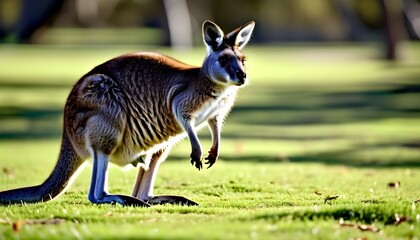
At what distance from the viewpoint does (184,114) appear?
349 inches

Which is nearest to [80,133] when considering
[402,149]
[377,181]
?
[377,181]

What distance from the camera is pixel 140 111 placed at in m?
8.96

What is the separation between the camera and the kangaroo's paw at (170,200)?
29.3 ft

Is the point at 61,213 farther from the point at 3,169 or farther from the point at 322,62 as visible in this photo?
the point at 322,62

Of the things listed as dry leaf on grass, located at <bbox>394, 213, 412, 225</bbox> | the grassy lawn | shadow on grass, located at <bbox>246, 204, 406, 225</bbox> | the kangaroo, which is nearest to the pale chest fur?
the kangaroo

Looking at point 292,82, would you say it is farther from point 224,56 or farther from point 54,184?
point 54,184

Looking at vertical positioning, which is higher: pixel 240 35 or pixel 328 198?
pixel 240 35

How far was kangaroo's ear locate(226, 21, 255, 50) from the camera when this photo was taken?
8930mm

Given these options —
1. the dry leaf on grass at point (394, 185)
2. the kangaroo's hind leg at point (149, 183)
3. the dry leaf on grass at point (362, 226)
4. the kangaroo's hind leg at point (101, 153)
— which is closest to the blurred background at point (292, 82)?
the dry leaf on grass at point (394, 185)

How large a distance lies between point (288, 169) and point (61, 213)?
234 inches

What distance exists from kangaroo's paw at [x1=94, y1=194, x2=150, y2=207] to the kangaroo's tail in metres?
0.49

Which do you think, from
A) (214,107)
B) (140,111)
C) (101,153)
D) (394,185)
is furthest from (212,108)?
(394,185)

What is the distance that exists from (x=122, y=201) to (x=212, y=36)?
1.80 metres

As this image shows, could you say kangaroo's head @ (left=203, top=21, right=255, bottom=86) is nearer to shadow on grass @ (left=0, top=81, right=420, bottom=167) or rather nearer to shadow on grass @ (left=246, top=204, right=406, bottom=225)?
shadow on grass @ (left=246, top=204, right=406, bottom=225)
